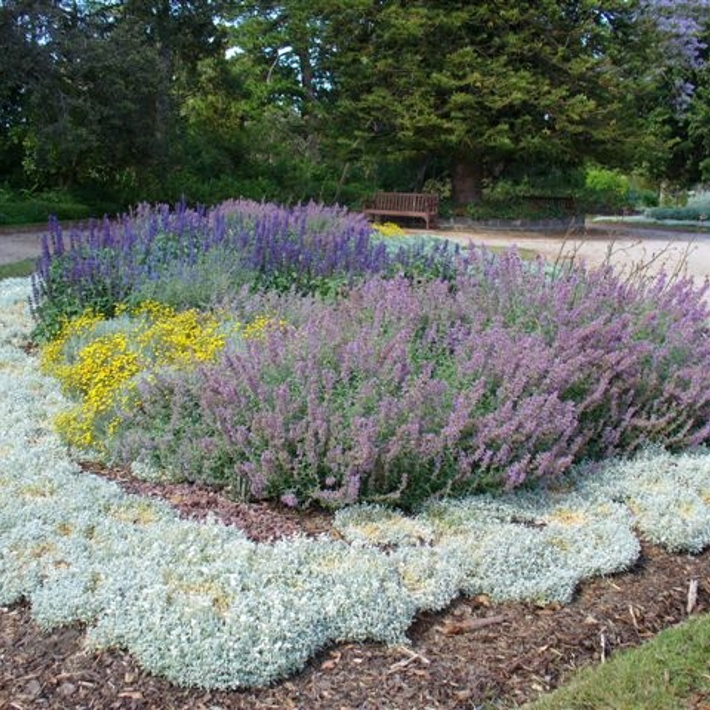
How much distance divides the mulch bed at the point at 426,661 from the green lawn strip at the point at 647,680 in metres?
0.07

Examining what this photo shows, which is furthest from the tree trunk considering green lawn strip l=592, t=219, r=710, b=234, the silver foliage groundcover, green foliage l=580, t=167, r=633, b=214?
the silver foliage groundcover

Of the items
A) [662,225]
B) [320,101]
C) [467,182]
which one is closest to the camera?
[467,182]

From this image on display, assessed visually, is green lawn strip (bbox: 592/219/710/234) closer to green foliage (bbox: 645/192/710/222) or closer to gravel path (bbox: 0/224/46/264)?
green foliage (bbox: 645/192/710/222)

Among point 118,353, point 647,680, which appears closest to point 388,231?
point 118,353

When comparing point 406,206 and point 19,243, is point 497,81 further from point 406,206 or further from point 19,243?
point 19,243

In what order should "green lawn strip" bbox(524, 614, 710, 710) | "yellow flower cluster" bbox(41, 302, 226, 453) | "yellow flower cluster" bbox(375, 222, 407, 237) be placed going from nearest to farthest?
"green lawn strip" bbox(524, 614, 710, 710), "yellow flower cluster" bbox(41, 302, 226, 453), "yellow flower cluster" bbox(375, 222, 407, 237)

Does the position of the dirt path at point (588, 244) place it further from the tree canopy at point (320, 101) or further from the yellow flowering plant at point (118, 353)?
the yellow flowering plant at point (118, 353)

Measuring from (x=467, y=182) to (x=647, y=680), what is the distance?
22289mm

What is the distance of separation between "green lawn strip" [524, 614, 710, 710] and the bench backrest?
18978mm

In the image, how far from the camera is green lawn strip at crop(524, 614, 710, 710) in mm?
2406

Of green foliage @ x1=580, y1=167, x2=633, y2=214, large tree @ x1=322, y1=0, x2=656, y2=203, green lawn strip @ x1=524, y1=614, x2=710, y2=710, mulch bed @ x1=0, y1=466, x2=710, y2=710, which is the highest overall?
large tree @ x1=322, y1=0, x2=656, y2=203

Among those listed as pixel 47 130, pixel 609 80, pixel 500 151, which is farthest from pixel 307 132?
Answer: pixel 47 130

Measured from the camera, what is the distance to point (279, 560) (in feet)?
9.75

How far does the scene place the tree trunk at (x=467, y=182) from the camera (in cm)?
2373
